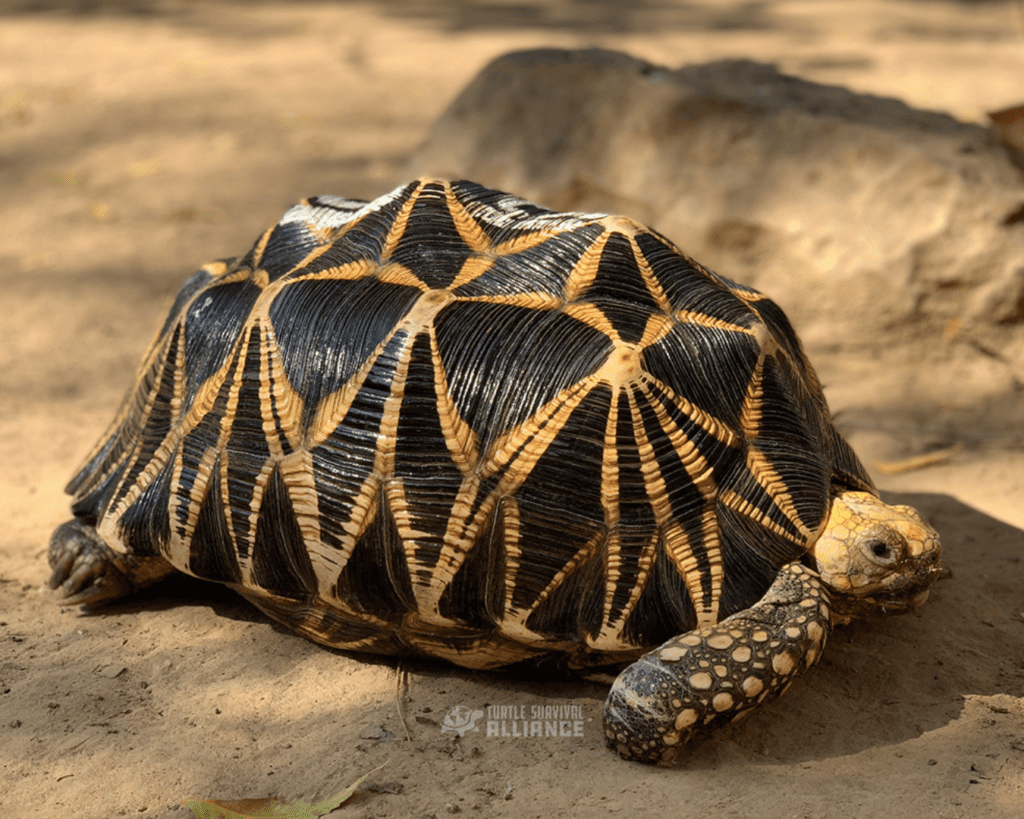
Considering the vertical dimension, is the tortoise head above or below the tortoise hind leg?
above

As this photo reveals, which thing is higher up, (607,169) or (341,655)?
(607,169)

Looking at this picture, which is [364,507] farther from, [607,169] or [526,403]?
[607,169]

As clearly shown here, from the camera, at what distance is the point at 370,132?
23.7 feet

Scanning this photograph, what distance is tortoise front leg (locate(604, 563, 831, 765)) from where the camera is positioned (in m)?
2.33

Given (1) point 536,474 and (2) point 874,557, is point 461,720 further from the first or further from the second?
(2) point 874,557

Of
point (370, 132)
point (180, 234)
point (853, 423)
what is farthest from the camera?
point (370, 132)

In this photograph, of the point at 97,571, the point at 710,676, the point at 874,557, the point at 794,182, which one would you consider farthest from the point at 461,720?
the point at 794,182

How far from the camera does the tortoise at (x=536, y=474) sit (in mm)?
2445

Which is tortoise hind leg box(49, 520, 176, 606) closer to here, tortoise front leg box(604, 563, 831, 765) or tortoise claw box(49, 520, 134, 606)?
tortoise claw box(49, 520, 134, 606)

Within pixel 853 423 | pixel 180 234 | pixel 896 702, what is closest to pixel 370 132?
pixel 180 234

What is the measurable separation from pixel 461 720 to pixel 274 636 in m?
0.64

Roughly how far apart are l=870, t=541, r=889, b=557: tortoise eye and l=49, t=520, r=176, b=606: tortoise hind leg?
191 centimetres

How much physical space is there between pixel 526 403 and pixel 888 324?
2816mm

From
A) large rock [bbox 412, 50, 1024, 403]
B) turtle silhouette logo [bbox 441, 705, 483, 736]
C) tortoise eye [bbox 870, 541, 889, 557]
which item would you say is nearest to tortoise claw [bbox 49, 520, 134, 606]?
turtle silhouette logo [bbox 441, 705, 483, 736]
